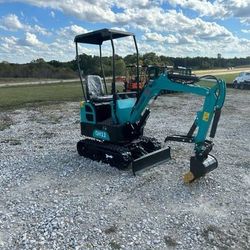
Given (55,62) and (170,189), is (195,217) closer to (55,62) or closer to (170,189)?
(170,189)

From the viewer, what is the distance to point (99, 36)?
8.08 meters

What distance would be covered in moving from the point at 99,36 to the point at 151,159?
123 inches

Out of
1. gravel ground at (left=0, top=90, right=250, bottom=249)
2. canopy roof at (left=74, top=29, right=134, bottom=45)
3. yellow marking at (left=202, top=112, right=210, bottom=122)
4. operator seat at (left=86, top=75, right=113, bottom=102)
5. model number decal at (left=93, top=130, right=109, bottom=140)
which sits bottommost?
gravel ground at (left=0, top=90, right=250, bottom=249)

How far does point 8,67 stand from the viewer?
62.7 metres

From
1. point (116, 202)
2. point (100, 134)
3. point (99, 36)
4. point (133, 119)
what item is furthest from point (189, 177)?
point (99, 36)

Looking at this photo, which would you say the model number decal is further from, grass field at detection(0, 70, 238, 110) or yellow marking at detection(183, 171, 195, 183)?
grass field at detection(0, 70, 238, 110)

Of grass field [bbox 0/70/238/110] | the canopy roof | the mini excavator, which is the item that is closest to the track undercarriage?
the mini excavator

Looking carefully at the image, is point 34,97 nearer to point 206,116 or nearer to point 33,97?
point 33,97

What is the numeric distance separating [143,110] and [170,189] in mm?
2066

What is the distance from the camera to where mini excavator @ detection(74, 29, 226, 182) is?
6512 millimetres

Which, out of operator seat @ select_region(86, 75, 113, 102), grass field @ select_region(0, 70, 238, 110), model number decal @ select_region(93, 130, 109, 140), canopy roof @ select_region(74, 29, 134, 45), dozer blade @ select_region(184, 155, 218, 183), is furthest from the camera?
grass field @ select_region(0, 70, 238, 110)

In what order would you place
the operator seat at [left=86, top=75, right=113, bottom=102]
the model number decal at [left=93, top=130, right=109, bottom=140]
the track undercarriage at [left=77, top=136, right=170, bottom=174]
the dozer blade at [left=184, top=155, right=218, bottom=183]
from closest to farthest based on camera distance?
the dozer blade at [left=184, top=155, right=218, bottom=183]
the track undercarriage at [left=77, top=136, right=170, bottom=174]
the model number decal at [left=93, top=130, right=109, bottom=140]
the operator seat at [left=86, top=75, right=113, bottom=102]

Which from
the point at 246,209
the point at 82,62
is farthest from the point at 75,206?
the point at 82,62

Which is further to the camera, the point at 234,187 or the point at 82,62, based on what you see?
the point at 82,62
